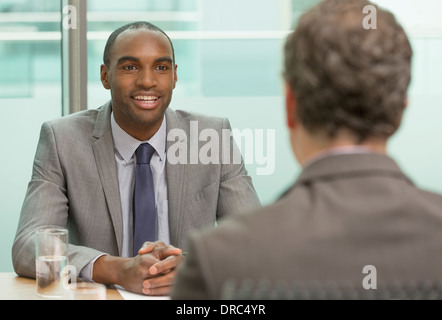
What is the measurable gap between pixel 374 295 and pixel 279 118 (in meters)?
2.75

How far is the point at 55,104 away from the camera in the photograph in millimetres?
3588

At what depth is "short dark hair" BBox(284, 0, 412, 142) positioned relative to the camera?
0.92 metres

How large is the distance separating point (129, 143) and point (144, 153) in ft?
0.24

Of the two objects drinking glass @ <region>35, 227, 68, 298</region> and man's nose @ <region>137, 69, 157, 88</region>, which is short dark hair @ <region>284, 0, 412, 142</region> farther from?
man's nose @ <region>137, 69, 157, 88</region>

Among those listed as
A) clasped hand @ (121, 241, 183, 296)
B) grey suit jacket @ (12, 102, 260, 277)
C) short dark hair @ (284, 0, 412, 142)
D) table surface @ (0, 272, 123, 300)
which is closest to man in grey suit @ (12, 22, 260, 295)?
grey suit jacket @ (12, 102, 260, 277)

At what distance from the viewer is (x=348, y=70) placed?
92 centimetres

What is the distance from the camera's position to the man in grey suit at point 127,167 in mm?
2219

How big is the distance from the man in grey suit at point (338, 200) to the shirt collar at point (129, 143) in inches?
55.2

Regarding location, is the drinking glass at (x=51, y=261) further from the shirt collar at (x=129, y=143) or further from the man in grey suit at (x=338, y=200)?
the man in grey suit at (x=338, y=200)

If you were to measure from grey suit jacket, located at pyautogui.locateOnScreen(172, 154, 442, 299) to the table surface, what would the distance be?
88cm

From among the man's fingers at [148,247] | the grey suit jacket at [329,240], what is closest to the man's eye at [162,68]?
the man's fingers at [148,247]

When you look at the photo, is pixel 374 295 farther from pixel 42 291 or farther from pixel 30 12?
pixel 30 12
